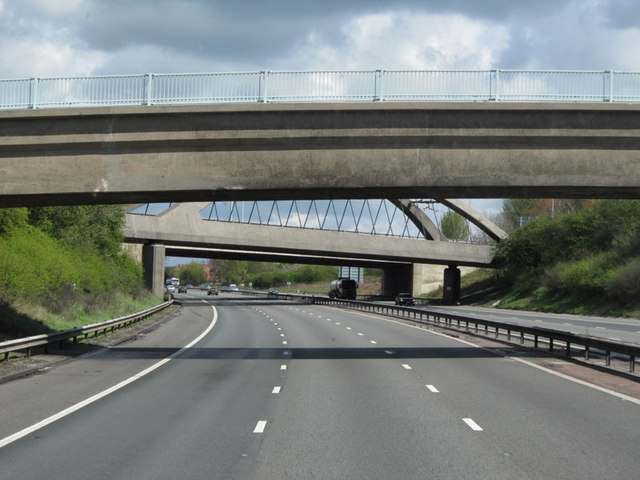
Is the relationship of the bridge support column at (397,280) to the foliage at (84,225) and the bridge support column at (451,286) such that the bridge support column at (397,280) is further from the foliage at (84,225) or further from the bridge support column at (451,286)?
the foliage at (84,225)

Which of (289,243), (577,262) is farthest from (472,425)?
(289,243)

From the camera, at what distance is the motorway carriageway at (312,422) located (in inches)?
311

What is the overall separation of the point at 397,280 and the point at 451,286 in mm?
13705

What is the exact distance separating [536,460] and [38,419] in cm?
695

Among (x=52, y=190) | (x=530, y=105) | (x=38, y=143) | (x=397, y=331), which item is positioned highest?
(x=530, y=105)

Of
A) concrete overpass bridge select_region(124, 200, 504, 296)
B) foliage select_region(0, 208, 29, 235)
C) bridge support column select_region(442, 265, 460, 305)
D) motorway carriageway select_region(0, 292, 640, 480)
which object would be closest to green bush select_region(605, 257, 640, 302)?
concrete overpass bridge select_region(124, 200, 504, 296)

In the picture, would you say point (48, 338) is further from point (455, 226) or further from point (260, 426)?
point (455, 226)

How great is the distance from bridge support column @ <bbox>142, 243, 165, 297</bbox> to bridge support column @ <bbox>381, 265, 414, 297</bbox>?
32.4 meters

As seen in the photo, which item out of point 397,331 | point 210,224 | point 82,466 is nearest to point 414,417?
point 82,466

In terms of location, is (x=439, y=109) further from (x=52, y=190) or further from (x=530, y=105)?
(x=52, y=190)

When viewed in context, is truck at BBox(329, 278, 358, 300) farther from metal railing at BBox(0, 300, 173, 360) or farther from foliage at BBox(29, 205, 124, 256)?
metal railing at BBox(0, 300, 173, 360)

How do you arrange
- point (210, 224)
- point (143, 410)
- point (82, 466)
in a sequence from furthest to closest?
Answer: 1. point (210, 224)
2. point (143, 410)
3. point (82, 466)

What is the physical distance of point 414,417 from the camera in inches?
437

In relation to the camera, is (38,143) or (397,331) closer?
(38,143)
